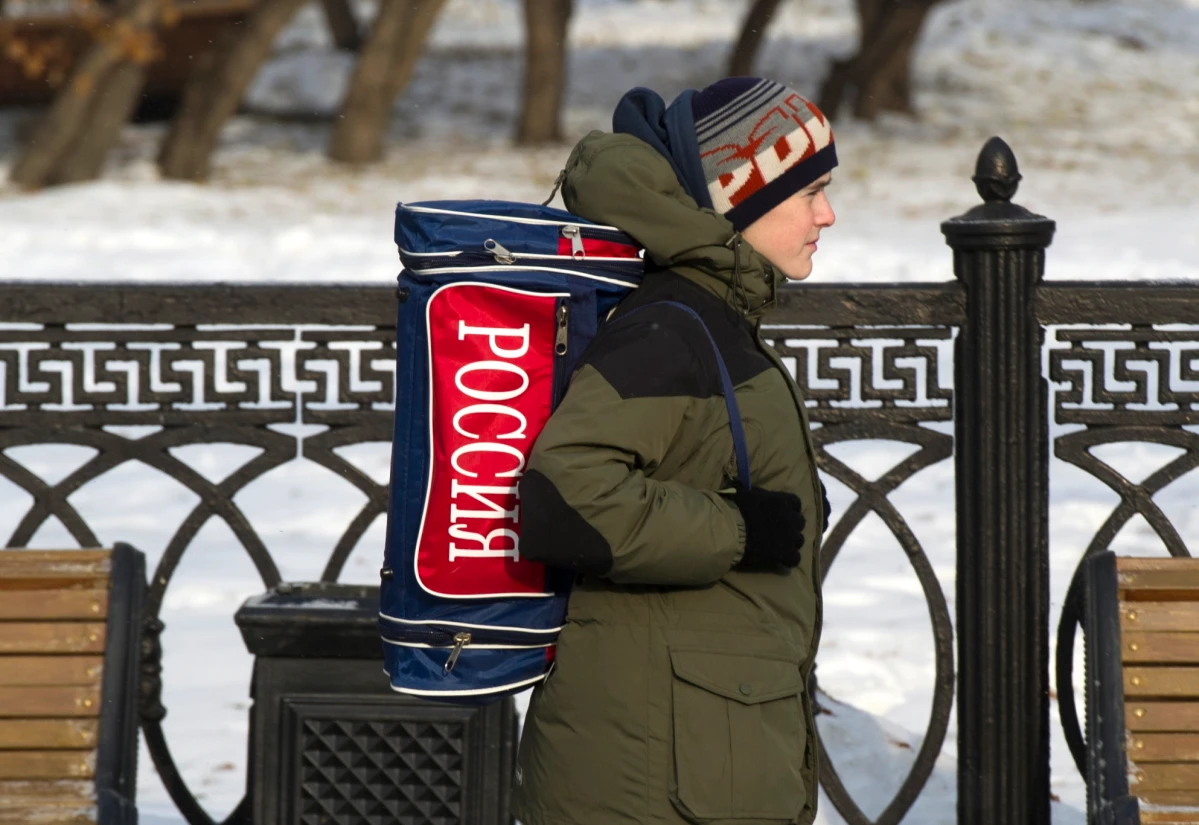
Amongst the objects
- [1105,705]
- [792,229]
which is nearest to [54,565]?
[792,229]

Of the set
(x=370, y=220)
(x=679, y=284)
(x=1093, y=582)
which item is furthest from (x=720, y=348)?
(x=370, y=220)

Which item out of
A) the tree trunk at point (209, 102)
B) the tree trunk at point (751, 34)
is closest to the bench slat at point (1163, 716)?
the tree trunk at point (209, 102)

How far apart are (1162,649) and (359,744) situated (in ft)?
6.11

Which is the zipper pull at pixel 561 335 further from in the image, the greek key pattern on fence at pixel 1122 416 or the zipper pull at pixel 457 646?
the greek key pattern on fence at pixel 1122 416

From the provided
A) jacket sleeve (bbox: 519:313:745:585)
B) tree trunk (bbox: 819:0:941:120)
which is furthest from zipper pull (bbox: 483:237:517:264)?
tree trunk (bbox: 819:0:941:120)

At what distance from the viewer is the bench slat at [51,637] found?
12.6 ft

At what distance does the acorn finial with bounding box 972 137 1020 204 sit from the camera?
4133mm

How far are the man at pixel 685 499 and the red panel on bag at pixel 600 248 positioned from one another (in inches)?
2.0

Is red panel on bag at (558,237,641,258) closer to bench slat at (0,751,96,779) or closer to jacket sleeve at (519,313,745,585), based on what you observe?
jacket sleeve at (519,313,745,585)

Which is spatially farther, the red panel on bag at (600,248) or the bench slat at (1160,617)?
the bench slat at (1160,617)

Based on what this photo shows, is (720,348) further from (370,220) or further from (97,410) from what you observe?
(370,220)

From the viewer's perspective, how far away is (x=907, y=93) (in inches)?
946

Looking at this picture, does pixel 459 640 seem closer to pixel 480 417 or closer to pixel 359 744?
pixel 480 417

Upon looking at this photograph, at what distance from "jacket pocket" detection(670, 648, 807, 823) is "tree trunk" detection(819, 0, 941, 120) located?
18.5 meters
